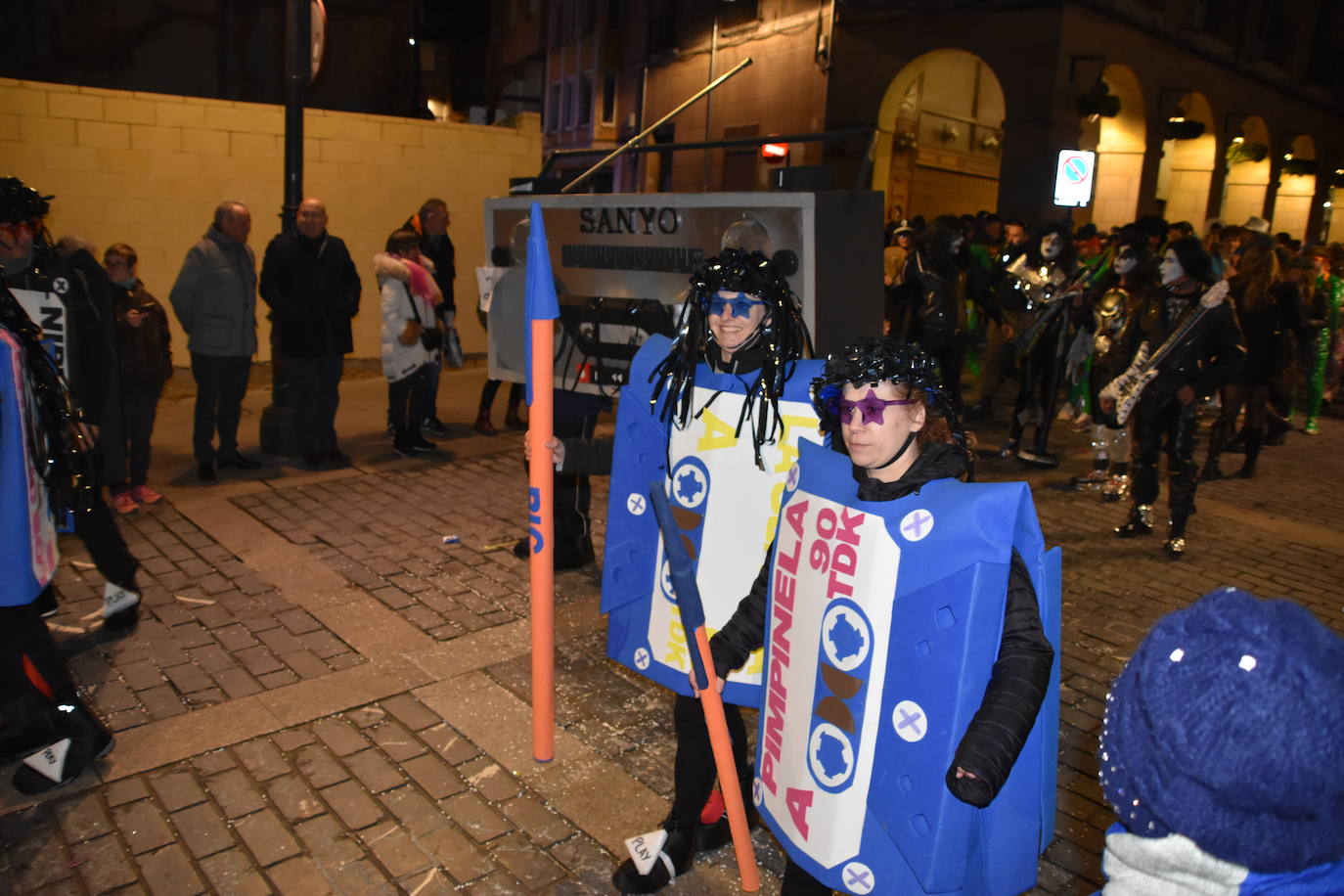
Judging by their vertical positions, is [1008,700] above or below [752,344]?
below

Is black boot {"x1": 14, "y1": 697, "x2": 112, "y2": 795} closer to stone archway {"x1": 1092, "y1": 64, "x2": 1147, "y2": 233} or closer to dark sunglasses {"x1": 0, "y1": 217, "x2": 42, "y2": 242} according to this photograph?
dark sunglasses {"x1": 0, "y1": 217, "x2": 42, "y2": 242}

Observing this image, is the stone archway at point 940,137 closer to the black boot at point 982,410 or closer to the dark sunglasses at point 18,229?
the black boot at point 982,410

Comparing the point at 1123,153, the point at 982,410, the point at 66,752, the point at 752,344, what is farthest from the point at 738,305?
the point at 1123,153

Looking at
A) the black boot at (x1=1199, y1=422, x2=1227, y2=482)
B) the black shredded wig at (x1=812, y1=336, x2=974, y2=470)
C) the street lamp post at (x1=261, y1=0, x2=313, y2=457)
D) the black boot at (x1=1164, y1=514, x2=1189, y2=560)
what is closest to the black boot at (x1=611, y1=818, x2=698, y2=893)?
the black shredded wig at (x1=812, y1=336, x2=974, y2=470)

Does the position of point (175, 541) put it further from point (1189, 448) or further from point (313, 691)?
point (1189, 448)

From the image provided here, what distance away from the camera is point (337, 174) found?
11.2m

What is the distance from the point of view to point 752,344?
290 centimetres

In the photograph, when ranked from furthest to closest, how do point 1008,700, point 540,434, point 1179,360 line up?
point 1179,360 < point 540,434 < point 1008,700

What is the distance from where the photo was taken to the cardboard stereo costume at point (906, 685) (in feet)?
6.46

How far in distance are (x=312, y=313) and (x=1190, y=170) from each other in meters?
21.2

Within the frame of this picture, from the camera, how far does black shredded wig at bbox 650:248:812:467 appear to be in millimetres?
2850

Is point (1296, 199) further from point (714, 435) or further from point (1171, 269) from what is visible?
point (714, 435)

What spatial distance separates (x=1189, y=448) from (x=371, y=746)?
5.25 meters

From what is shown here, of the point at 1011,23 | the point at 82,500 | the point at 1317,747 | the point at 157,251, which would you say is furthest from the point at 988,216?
the point at 1317,747
